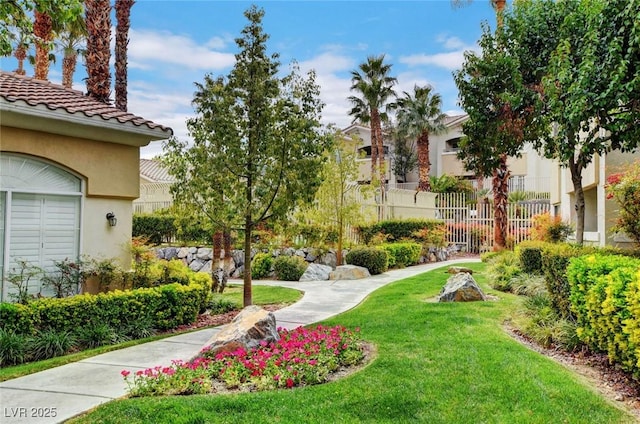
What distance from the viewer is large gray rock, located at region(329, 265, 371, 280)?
49.8ft

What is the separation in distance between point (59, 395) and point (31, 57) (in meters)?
24.8

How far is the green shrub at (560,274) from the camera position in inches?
283

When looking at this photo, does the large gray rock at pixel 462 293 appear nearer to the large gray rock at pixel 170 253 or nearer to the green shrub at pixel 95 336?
the green shrub at pixel 95 336

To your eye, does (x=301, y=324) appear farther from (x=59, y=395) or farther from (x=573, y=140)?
(x=573, y=140)

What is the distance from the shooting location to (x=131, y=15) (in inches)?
586

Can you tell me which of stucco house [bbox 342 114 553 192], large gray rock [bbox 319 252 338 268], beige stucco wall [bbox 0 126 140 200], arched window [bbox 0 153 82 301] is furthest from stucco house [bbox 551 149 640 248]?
stucco house [bbox 342 114 553 192]

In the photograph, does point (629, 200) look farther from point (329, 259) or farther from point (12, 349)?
point (12, 349)

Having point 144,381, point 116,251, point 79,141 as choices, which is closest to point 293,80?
point 79,141

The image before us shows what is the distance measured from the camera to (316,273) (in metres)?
15.4

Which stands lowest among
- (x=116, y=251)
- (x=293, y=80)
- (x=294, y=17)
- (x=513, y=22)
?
(x=116, y=251)

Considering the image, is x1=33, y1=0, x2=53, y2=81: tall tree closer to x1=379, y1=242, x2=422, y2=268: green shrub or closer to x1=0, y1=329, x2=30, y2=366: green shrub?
x1=0, y1=329, x2=30, y2=366: green shrub

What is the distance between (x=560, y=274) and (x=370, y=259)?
29.4ft

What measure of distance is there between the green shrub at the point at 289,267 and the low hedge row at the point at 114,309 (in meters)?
5.76

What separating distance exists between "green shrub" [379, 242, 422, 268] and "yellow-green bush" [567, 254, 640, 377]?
34.7 feet
